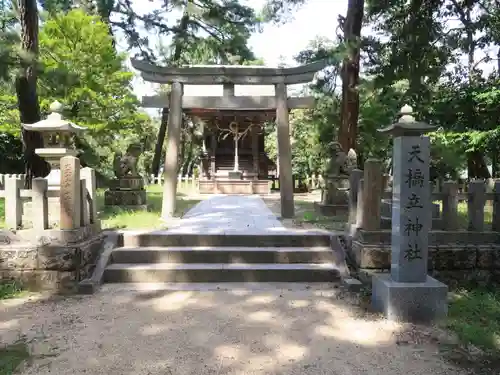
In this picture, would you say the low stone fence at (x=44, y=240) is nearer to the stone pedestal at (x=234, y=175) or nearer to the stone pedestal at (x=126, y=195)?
the stone pedestal at (x=126, y=195)

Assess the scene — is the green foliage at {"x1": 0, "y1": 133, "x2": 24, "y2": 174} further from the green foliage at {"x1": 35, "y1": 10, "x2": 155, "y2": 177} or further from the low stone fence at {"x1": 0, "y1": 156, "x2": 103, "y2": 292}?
the low stone fence at {"x1": 0, "y1": 156, "x2": 103, "y2": 292}

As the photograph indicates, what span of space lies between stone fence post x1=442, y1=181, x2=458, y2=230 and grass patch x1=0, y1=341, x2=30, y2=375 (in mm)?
5362

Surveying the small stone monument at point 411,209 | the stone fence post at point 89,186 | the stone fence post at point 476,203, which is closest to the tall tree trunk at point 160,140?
the stone fence post at point 89,186

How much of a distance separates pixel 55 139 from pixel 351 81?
7705 millimetres

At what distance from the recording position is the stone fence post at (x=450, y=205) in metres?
5.45

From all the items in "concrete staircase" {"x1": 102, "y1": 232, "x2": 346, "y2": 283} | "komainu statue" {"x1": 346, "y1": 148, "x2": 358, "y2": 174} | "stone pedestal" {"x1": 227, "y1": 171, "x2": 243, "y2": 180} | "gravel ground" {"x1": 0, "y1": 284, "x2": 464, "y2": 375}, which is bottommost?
"gravel ground" {"x1": 0, "y1": 284, "x2": 464, "y2": 375}

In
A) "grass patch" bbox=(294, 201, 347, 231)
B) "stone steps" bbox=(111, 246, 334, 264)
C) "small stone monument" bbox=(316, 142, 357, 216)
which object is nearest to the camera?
"stone steps" bbox=(111, 246, 334, 264)

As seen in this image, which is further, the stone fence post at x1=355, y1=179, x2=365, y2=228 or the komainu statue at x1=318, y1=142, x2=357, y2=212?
the komainu statue at x1=318, y1=142, x2=357, y2=212

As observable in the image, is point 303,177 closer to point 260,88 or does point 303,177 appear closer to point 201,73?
point 260,88

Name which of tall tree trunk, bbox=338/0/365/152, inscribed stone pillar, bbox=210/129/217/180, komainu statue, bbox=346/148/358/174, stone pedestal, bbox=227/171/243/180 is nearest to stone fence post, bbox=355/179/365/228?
komainu statue, bbox=346/148/358/174

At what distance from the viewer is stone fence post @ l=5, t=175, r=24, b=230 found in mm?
5293

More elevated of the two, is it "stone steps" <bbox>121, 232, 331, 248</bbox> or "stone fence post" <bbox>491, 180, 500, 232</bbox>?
"stone fence post" <bbox>491, 180, 500, 232</bbox>

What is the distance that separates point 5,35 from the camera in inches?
298

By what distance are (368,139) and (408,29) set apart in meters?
8.04
